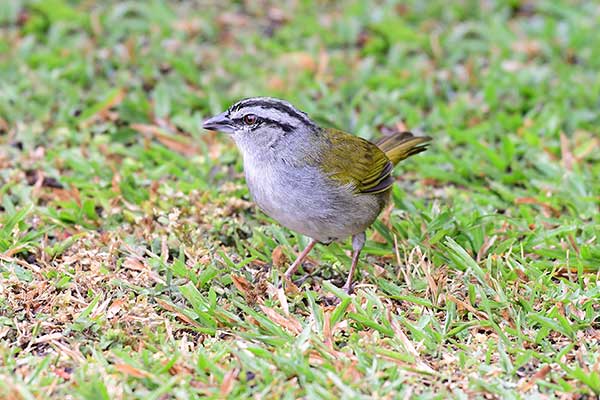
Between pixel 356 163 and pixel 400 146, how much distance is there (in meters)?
0.72

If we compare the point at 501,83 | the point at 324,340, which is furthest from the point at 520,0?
the point at 324,340

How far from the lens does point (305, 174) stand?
5.72 meters

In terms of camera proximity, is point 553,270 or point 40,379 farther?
point 553,270

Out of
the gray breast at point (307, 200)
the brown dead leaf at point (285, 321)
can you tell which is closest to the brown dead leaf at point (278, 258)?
the gray breast at point (307, 200)

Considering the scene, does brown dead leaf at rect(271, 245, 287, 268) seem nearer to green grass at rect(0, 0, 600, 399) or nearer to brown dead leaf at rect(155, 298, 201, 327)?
green grass at rect(0, 0, 600, 399)

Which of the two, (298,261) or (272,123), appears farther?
(298,261)

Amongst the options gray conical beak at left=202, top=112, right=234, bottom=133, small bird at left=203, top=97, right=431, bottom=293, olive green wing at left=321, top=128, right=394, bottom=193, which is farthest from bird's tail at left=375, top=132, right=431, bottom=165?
gray conical beak at left=202, top=112, right=234, bottom=133

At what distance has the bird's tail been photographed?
655 cm

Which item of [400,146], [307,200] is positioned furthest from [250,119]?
[400,146]

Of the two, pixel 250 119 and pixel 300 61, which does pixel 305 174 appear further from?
pixel 300 61

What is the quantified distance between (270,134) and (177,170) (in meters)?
1.50

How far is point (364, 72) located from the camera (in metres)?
8.67

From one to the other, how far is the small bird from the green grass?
395 millimetres

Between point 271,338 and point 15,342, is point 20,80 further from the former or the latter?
point 271,338
